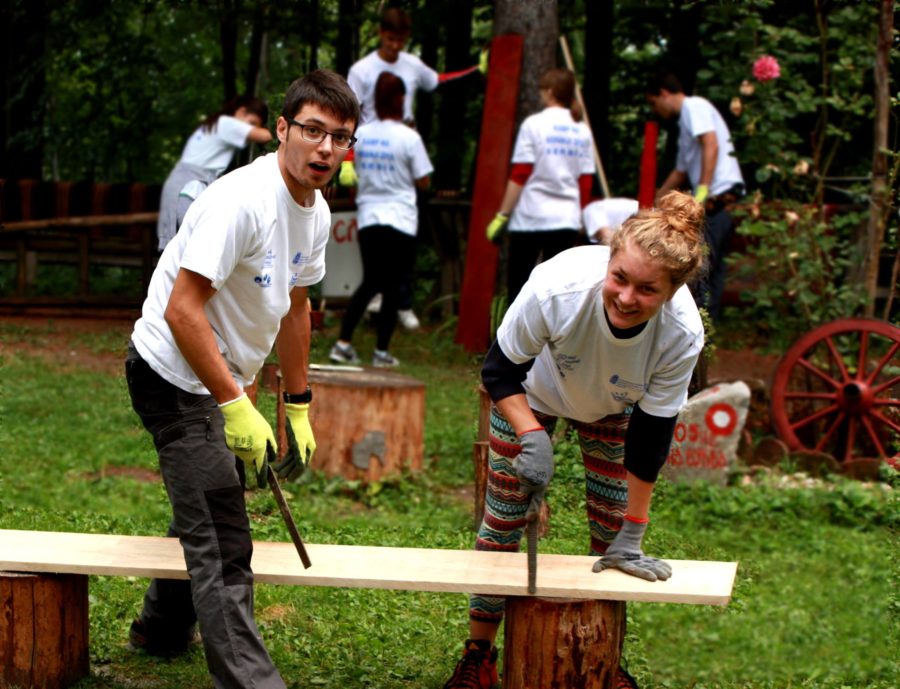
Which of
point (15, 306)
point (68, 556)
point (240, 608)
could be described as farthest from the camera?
point (15, 306)

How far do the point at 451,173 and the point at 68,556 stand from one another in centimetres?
989

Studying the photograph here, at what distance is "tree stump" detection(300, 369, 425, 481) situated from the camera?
6270 millimetres

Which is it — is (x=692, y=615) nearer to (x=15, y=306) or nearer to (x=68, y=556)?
(x=68, y=556)

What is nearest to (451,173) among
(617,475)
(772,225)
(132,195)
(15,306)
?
(132,195)

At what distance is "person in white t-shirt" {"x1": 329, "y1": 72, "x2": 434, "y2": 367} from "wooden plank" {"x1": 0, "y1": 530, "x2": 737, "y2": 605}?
14.6ft

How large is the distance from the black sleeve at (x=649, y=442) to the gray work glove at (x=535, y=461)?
0.92ft

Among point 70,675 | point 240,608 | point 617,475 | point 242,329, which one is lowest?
point 70,675

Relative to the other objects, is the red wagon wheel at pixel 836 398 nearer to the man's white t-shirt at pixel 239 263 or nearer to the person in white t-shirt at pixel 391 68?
the person in white t-shirt at pixel 391 68

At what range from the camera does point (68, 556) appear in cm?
356

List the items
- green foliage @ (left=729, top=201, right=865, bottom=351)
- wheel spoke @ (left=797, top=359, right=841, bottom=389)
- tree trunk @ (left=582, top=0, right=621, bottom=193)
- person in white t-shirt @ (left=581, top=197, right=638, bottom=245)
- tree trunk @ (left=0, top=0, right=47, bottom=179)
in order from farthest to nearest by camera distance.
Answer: tree trunk @ (left=0, top=0, right=47, bottom=179) < tree trunk @ (left=582, top=0, right=621, bottom=193) < green foliage @ (left=729, top=201, right=865, bottom=351) < person in white t-shirt @ (left=581, top=197, right=638, bottom=245) < wheel spoke @ (left=797, top=359, right=841, bottom=389)

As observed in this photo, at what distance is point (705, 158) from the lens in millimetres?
7457

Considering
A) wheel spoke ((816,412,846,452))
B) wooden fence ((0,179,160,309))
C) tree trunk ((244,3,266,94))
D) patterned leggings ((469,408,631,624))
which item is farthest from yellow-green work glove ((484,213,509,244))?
patterned leggings ((469,408,631,624))

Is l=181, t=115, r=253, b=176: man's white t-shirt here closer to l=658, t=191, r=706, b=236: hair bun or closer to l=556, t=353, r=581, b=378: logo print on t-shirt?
l=556, t=353, r=581, b=378: logo print on t-shirt

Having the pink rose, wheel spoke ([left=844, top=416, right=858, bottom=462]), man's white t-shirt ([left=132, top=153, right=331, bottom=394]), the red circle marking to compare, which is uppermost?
the pink rose
